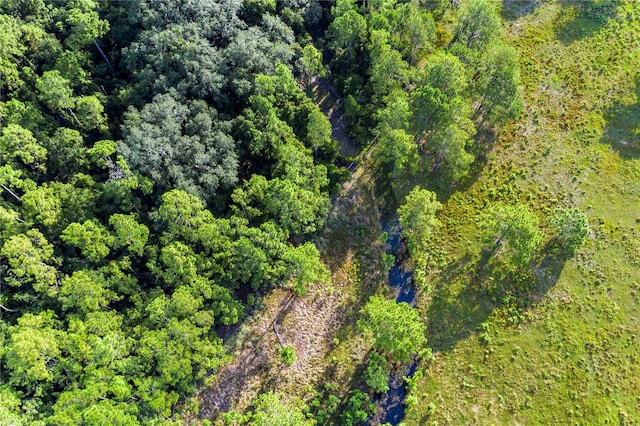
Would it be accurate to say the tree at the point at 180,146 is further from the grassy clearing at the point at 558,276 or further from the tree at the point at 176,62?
the grassy clearing at the point at 558,276

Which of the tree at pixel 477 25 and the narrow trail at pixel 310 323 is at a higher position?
the tree at pixel 477 25

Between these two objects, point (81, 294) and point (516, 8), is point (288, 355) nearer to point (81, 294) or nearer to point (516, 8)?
point (81, 294)

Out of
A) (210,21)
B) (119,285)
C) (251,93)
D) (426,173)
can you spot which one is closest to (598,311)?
(426,173)

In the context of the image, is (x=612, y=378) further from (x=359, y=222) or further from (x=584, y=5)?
(x=584, y=5)

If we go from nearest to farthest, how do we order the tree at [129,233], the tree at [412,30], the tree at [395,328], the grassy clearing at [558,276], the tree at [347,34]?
the tree at [129,233]
the tree at [395,328]
the grassy clearing at [558,276]
the tree at [347,34]
the tree at [412,30]

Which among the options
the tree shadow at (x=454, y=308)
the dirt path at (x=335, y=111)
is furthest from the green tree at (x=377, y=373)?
the dirt path at (x=335, y=111)

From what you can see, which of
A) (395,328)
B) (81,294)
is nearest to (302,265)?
(395,328)
